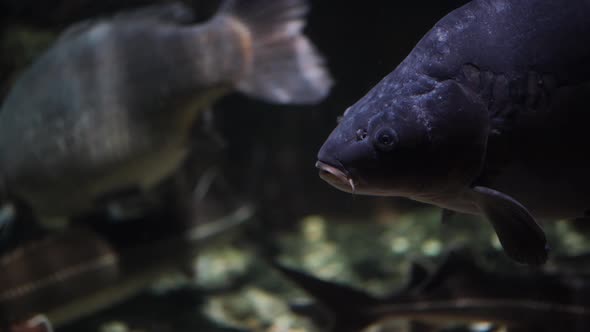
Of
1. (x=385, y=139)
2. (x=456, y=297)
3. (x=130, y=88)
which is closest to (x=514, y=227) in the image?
(x=385, y=139)

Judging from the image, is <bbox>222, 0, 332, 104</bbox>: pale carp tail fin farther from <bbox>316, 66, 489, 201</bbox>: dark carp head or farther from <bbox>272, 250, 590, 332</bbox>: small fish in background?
<bbox>316, 66, 489, 201</bbox>: dark carp head

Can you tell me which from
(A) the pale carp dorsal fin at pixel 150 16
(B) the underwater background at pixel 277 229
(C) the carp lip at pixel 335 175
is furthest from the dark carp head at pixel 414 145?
(A) the pale carp dorsal fin at pixel 150 16

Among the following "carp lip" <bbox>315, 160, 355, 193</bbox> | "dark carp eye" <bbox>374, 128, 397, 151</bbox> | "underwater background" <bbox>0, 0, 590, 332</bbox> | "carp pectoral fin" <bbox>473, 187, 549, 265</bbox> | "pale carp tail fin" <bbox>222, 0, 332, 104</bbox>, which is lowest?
"underwater background" <bbox>0, 0, 590, 332</bbox>

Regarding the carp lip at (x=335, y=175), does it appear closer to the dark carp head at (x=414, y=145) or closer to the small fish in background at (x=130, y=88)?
the dark carp head at (x=414, y=145)

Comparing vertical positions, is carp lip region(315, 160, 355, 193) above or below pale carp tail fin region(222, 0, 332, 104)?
below

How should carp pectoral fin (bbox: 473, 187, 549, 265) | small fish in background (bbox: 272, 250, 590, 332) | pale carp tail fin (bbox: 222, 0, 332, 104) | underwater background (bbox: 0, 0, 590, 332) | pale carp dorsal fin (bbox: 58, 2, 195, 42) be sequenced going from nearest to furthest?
carp pectoral fin (bbox: 473, 187, 549, 265) < small fish in background (bbox: 272, 250, 590, 332) < underwater background (bbox: 0, 0, 590, 332) < pale carp tail fin (bbox: 222, 0, 332, 104) < pale carp dorsal fin (bbox: 58, 2, 195, 42)

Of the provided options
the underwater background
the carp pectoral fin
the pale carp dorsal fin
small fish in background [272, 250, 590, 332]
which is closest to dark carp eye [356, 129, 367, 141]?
the carp pectoral fin
